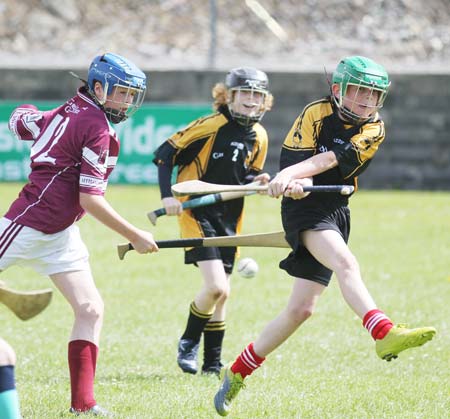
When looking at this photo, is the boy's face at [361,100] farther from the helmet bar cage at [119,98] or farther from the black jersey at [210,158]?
the black jersey at [210,158]

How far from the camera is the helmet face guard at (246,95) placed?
21.2 ft

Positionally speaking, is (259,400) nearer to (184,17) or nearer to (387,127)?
(387,127)

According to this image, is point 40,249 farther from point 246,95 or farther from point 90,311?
point 246,95

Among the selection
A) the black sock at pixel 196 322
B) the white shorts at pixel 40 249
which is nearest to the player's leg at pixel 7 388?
the white shorts at pixel 40 249

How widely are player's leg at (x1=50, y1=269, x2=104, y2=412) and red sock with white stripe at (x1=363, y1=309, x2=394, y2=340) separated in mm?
1397

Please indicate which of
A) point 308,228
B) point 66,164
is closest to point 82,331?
point 66,164

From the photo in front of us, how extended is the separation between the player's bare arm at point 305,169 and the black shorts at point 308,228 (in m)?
0.20

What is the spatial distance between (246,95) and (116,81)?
1709 mm

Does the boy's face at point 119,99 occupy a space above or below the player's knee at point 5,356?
above

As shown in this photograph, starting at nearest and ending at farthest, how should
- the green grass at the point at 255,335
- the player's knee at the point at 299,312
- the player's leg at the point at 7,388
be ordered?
the player's leg at the point at 7,388, the player's knee at the point at 299,312, the green grass at the point at 255,335

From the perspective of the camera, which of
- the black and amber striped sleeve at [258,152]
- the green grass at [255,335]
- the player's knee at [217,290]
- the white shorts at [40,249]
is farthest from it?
the black and amber striped sleeve at [258,152]

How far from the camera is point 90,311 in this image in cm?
505

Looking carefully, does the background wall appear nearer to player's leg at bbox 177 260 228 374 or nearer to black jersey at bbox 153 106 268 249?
black jersey at bbox 153 106 268 249

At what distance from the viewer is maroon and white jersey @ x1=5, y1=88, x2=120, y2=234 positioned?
4.82 metres
